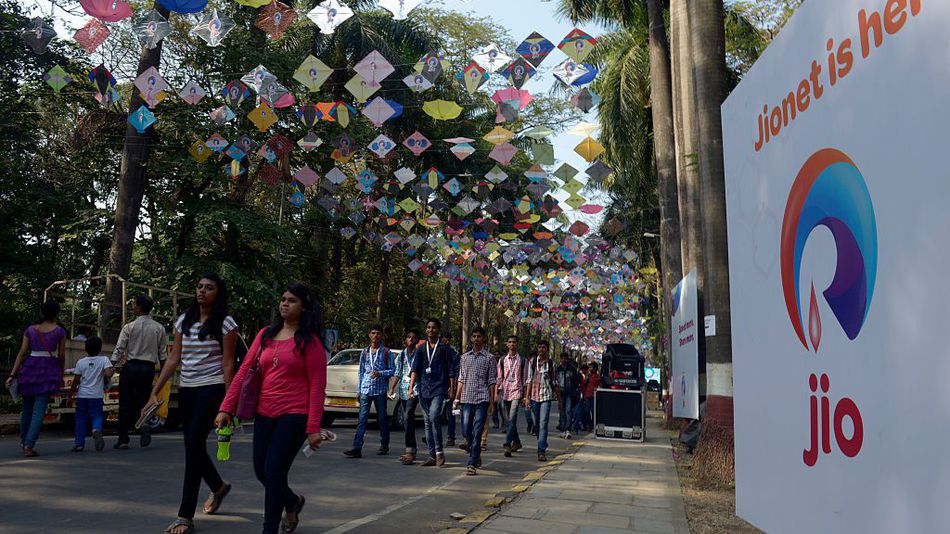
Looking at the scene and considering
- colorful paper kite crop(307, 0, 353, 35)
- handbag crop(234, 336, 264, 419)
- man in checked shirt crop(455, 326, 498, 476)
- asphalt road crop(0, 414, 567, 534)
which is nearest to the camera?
handbag crop(234, 336, 264, 419)

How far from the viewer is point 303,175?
1825 centimetres

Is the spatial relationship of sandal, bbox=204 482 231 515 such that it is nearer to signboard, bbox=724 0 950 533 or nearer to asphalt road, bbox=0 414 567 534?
asphalt road, bbox=0 414 567 534

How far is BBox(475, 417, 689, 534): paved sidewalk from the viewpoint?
683cm

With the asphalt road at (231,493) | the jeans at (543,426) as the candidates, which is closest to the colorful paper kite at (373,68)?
the asphalt road at (231,493)

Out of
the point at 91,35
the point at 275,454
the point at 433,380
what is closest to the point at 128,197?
the point at 91,35

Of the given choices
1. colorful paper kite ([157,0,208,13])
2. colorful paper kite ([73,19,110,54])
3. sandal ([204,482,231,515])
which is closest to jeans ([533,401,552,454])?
sandal ([204,482,231,515])

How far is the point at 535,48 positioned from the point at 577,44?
0.60m

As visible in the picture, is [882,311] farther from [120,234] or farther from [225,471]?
[120,234]

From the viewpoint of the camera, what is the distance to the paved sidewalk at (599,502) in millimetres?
6832

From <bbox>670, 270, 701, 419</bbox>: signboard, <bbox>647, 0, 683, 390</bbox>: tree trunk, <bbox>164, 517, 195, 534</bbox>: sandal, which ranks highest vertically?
<bbox>647, 0, 683, 390</bbox>: tree trunk

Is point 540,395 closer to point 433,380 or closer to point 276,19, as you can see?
point 433,380

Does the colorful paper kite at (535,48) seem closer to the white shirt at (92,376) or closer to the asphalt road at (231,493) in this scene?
the asphalt road at (231,493)

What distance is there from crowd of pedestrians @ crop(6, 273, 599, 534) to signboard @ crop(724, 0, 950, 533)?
2834 mm

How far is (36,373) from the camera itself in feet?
31.9
